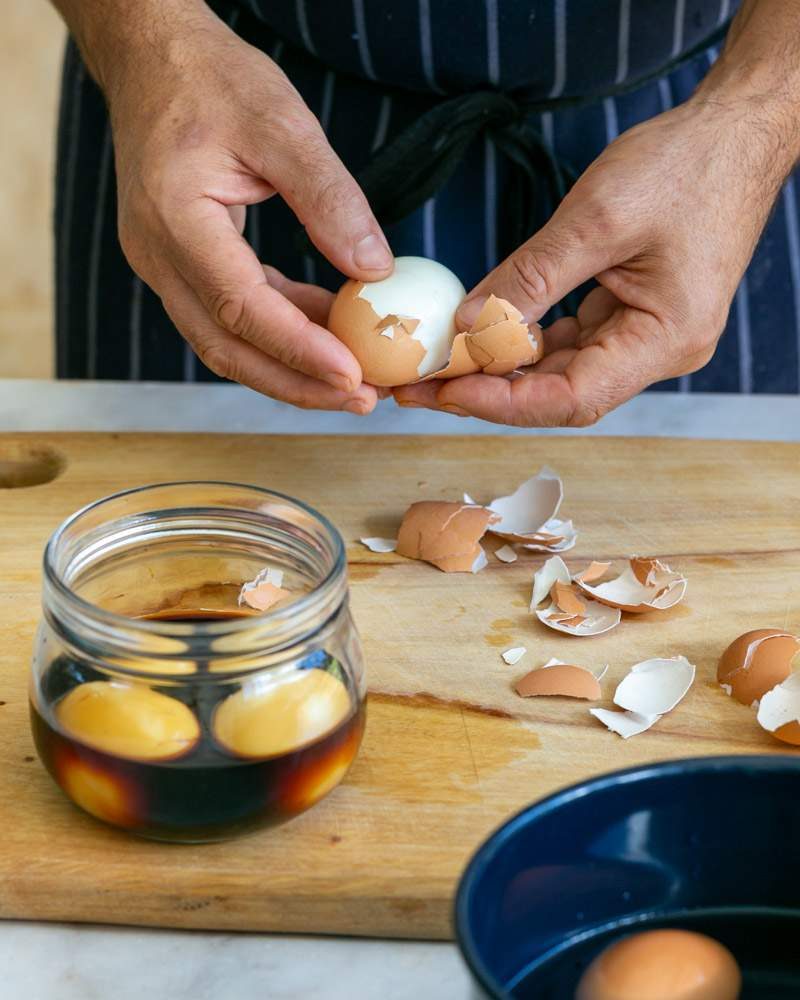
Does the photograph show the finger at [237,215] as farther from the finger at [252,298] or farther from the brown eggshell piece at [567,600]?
the brown eggshell piece at [567,600]

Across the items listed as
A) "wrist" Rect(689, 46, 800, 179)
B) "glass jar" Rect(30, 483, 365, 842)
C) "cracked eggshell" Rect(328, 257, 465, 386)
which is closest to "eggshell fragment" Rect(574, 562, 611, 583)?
"cracked eggshell" Rect(328, 257, 465, 386)

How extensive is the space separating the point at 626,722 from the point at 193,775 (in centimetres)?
36

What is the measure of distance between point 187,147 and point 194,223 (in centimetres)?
7

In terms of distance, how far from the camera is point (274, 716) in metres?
0.82

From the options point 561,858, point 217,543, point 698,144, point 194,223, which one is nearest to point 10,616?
point 217,543

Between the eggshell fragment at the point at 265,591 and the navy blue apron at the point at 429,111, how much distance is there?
48cm

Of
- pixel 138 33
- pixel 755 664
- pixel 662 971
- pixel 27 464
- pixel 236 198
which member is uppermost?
pixel 138 33

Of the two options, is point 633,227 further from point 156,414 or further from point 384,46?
point 156,414

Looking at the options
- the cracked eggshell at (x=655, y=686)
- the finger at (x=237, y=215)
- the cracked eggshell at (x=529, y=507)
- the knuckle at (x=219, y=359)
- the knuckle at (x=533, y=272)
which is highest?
the knuckle at (x=533, y=272)

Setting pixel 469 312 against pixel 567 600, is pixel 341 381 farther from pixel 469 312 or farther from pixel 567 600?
pixel 567 600

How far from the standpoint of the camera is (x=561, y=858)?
0.71m

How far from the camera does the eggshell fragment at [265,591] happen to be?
1021 mm

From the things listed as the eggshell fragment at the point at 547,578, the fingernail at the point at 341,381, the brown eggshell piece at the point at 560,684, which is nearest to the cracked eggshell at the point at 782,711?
the brown eggshell piece at the point at 560,684

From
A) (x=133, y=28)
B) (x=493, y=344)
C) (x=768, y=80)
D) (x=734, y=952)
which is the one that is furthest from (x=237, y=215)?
(x=734, y=952)
